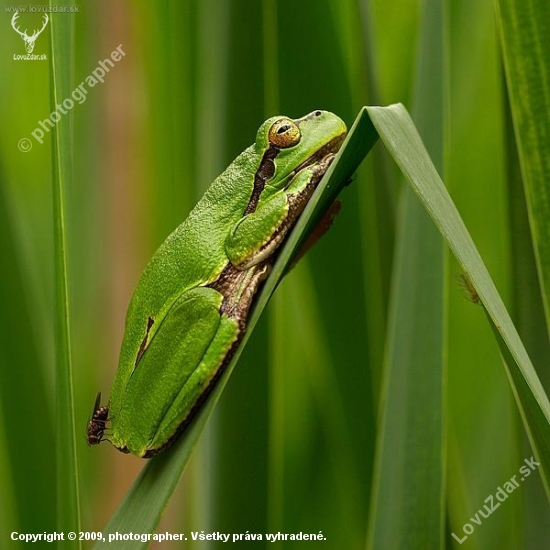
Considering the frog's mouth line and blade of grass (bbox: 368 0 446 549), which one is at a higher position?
the frog's mouth line

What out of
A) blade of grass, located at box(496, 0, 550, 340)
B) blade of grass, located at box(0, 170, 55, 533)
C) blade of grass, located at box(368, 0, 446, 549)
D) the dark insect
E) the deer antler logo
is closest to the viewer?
blade of grass, located at box(496, 0, 550, 340)

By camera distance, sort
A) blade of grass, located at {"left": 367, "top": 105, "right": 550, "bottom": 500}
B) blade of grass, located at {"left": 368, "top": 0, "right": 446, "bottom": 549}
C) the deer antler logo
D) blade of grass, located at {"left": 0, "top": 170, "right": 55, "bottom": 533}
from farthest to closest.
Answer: the deer antler logo
blade of grass, located at {"left": 0, "top": 170, "right": 55, "bottom": 533}
blade of grass, located at {"left": 368, "top": 0, "right": 446, "bottom": 549}
blade of grass, located at {"left": 367, "top": 105, "right": 550, "bottom": 500}

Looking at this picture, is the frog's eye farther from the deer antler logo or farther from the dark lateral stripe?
the deer antler logo

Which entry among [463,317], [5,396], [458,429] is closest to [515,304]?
[463,317]

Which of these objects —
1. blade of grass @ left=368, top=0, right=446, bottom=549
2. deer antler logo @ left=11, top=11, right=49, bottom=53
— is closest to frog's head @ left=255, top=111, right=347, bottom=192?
blade of grass @ left=368, top=0, right=446, bottom=549

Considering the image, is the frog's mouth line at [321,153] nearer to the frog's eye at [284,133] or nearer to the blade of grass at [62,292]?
A: the frog's eye at [284,133]

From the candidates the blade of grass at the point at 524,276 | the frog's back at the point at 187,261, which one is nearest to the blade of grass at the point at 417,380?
the blade of grass at the point at 524,276

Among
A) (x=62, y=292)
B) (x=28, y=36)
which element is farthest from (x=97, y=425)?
(x=28, y=36)
